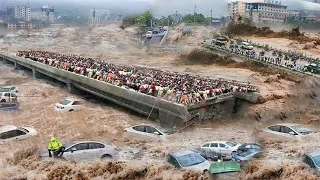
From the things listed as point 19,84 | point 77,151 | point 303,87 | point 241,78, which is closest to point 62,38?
point 19,84

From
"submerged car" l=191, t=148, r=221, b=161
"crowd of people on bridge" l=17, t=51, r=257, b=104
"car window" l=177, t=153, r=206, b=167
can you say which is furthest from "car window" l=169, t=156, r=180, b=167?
"crowd of people on bridge" l=17, t=51, r=257, b=104

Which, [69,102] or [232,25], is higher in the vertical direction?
[232,25]

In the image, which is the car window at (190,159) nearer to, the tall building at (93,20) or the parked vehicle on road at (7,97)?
the parked vehicle on road at (7,97)

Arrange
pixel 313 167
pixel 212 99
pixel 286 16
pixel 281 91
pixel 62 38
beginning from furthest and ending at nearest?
1. pixel 286 16
2. pixel 62 38
3. pixel 281 91
4. pixel 212 99
5. pixel 313 167

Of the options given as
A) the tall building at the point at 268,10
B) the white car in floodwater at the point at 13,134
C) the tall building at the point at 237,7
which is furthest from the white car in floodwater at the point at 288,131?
the tall building at the point at 237,7

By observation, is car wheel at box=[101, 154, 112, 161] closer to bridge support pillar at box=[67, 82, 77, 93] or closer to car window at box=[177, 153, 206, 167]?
car window at box=[177, 153, 206, 167]

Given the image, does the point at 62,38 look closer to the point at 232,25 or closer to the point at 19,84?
the point at 232,25

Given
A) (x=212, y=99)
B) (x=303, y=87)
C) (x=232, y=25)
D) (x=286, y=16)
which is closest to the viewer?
(x=212, y=99)
